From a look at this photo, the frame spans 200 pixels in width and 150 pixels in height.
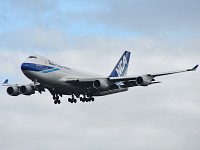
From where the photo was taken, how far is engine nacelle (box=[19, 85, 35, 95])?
112 meters

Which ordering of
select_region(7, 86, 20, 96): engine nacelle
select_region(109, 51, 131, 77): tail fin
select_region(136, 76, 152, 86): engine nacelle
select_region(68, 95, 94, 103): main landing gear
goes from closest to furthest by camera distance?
select_region(136, 76, 152, 86): engine nacelle < select_region(68, 95, 94, 103): main landing gear < select_region(7, 86, 20, 96): engine nacelle < select_region(109, 51, 131, 77): tail fin

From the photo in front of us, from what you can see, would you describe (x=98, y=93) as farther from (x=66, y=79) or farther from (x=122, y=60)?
(x=122, y=60)

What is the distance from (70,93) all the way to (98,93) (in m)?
4.56

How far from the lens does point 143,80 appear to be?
340 feet

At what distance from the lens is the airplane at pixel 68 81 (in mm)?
102312

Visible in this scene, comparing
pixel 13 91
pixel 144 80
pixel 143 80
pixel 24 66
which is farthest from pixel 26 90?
pixel 144 80

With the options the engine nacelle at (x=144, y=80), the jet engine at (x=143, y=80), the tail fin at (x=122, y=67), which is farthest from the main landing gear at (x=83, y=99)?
the engine nacelle at (x=144, y=80)

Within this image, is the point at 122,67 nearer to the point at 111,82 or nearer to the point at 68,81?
the point at 111,82

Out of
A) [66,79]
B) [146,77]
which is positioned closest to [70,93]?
[66,79]

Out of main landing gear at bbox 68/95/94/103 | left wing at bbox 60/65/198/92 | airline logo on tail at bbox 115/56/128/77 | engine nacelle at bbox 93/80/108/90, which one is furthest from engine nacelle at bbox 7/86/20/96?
airline logo on tail at bbox 115/56/128/77

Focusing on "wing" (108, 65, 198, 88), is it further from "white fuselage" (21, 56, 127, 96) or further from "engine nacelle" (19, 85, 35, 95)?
"engine nacelle" (19, 85, 35, 95)

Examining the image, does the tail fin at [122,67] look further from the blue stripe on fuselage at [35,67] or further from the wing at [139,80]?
the blue stripe on fuselage at [35,67]

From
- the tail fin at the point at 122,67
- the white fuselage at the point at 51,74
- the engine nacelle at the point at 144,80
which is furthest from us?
the tail fin at the point at 122,67

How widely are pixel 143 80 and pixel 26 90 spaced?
19.0 m
